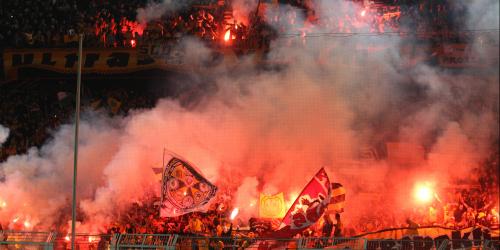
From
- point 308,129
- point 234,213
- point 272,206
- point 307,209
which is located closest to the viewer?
point 307,209

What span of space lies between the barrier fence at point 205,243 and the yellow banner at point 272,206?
194cm

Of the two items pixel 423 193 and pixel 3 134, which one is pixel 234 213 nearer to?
pixel 423 193

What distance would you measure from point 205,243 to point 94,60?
5832 mm

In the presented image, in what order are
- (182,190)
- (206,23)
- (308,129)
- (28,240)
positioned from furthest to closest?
1. (206,23)
2. (308,129)
3. (182,190)
4. (28,240)

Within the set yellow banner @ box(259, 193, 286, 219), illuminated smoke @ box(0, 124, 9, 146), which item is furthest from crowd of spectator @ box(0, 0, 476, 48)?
yellow banner @ box(259, 193, 286, 219)

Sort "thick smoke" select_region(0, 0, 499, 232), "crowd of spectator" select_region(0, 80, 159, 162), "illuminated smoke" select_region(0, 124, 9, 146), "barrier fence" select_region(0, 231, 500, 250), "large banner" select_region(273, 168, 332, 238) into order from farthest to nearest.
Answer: "crowd of spectator" select_region(0, 80, 159, 162)
"illuminated smoke" select_region(0, 124, 9, 146)
"thick smoke" select_region(0, 0, 499, 232)
"large banner" select_region(273, 168, 332, 238)
"barrier fence" select_region(0, 231, 500, 250)

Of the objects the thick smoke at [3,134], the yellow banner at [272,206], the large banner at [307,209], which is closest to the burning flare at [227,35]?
the yellow banner at [272,206]

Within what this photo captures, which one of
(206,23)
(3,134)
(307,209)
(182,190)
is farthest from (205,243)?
(206,23)

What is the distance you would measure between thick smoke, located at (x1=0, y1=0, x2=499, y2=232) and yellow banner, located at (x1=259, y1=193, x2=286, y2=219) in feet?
1.12

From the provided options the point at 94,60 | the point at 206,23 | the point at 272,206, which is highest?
the point at 206,23

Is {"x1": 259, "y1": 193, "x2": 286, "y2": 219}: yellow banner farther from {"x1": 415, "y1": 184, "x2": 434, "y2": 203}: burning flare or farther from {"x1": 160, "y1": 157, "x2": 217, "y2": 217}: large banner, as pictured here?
{"x1": 415, "y1": 184, "x2": 434, "y2": 203}: burning flare

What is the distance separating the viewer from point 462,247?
12008 mm

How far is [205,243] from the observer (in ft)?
40.2

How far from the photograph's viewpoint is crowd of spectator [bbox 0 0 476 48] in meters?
16.2
